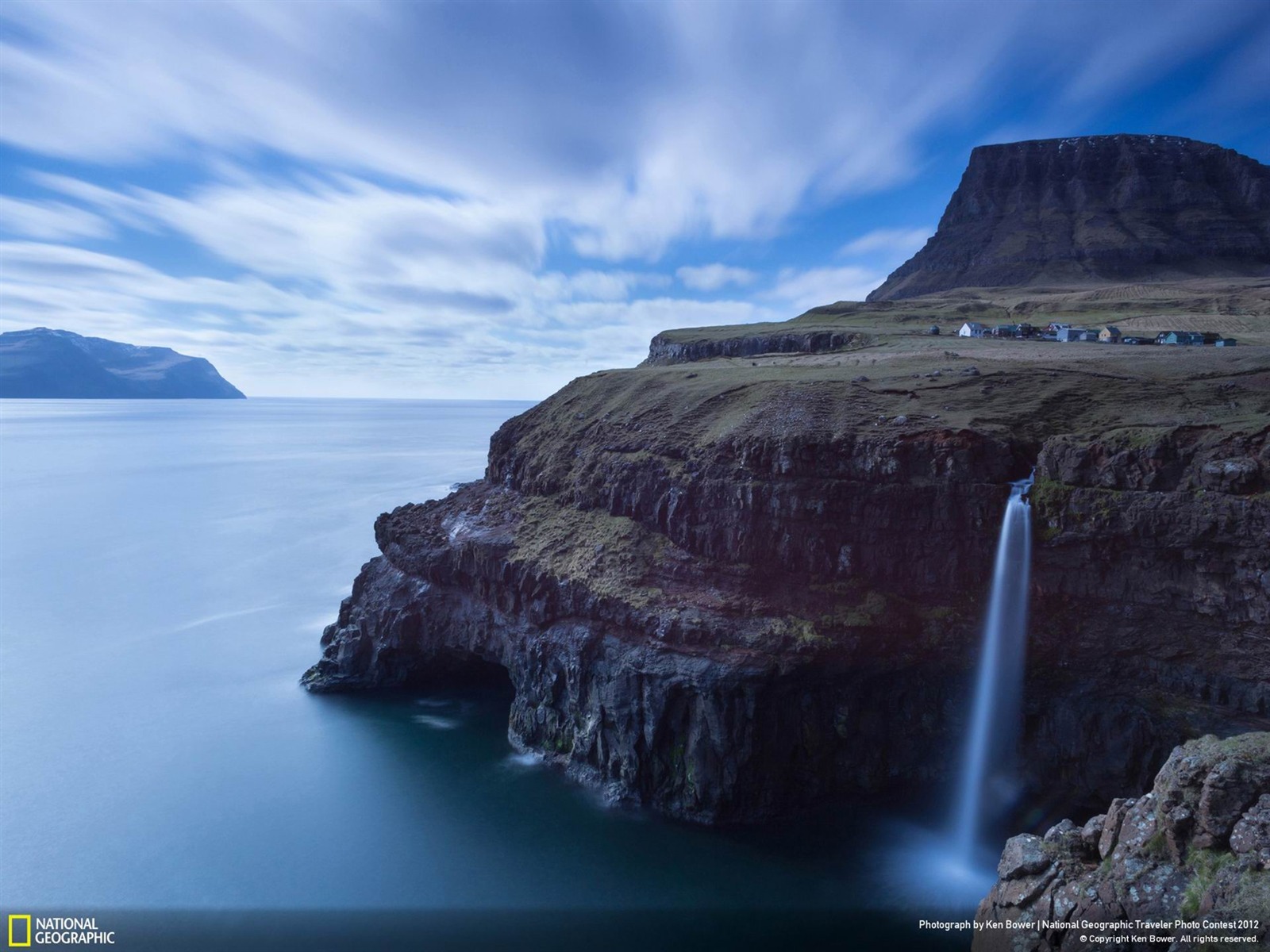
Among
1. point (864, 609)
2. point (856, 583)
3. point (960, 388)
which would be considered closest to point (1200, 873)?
point (864, 609)

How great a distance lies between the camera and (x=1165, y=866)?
17562 millimetres

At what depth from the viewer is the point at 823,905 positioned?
27.9m

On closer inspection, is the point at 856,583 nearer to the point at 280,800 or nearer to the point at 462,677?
the point at 462,677

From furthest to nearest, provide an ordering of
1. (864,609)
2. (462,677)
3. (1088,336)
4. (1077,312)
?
(1077,312), (1088,336), (462,677), (864,609)

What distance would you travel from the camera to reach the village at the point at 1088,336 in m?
60.2

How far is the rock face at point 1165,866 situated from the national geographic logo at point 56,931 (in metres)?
35.2

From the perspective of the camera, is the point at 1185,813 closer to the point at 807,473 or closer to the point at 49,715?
the point at 807,473

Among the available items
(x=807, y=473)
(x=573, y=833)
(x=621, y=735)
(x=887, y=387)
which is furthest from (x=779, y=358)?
(x=573, y=833)

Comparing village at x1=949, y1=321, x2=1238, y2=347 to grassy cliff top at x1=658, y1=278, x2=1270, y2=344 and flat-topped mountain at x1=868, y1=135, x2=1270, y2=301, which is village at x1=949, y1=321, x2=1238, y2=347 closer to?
grassy cliff top at x1=658, y1=278, x2=1270, y2=344

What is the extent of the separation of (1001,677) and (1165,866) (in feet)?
51.4

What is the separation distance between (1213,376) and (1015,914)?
32.7 metres

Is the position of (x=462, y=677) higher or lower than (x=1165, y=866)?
lower

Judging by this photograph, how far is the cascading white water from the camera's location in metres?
32.5

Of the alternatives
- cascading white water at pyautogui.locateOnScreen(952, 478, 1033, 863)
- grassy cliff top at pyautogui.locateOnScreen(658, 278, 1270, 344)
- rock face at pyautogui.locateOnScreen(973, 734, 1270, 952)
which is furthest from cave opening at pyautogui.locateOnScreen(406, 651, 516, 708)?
grassy cliff top at pyautogui.locateOnScreen(658, 278, 1270, 344)
